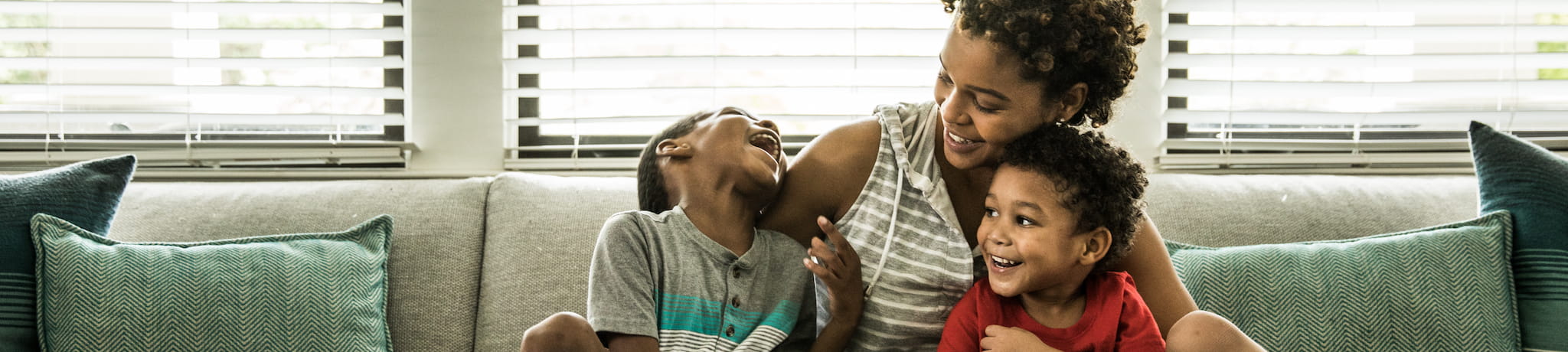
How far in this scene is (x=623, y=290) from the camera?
1.38 meters

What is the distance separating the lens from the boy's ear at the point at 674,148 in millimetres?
1532

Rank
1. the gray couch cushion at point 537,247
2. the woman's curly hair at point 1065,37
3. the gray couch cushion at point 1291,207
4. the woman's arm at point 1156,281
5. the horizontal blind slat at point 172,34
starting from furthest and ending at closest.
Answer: the horizontal blind slat at point 172,34 → the gray couch cushion at point 1291,207 → the gray couch cushion at point 537,247 → the woman's arm at point 1156,281 → the woman's curly hair at point 1065,37

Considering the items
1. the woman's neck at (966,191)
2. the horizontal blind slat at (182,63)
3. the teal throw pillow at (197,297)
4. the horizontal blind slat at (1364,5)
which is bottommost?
the teal throw pillow at (197,297)

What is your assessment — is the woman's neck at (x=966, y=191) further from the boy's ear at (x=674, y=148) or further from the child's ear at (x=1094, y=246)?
the boy's ear at (x=674, y=148)

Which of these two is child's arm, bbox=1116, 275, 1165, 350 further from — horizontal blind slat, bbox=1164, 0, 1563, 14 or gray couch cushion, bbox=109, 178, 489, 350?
horizontal blind slat, bbox=1164, 0, 1563, 14

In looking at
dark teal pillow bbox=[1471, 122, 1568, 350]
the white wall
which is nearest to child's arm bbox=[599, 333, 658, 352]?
the white wall

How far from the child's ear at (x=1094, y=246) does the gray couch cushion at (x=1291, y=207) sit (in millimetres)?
595

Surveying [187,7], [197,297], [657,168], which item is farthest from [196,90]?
[657,168]

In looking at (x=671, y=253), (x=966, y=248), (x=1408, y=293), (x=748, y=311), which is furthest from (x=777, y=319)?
(x=1408, y=293)

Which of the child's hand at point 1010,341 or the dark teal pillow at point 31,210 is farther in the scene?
the dark teal pillow at point 31,210

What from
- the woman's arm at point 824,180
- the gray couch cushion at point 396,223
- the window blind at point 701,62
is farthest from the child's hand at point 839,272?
the window blind at point 701,62

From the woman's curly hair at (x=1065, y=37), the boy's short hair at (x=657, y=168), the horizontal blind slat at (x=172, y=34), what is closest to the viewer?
the woman's curly hair at (x=1065, y=37)

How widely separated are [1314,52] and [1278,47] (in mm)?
80

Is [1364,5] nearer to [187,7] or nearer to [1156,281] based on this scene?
[1156,281]
